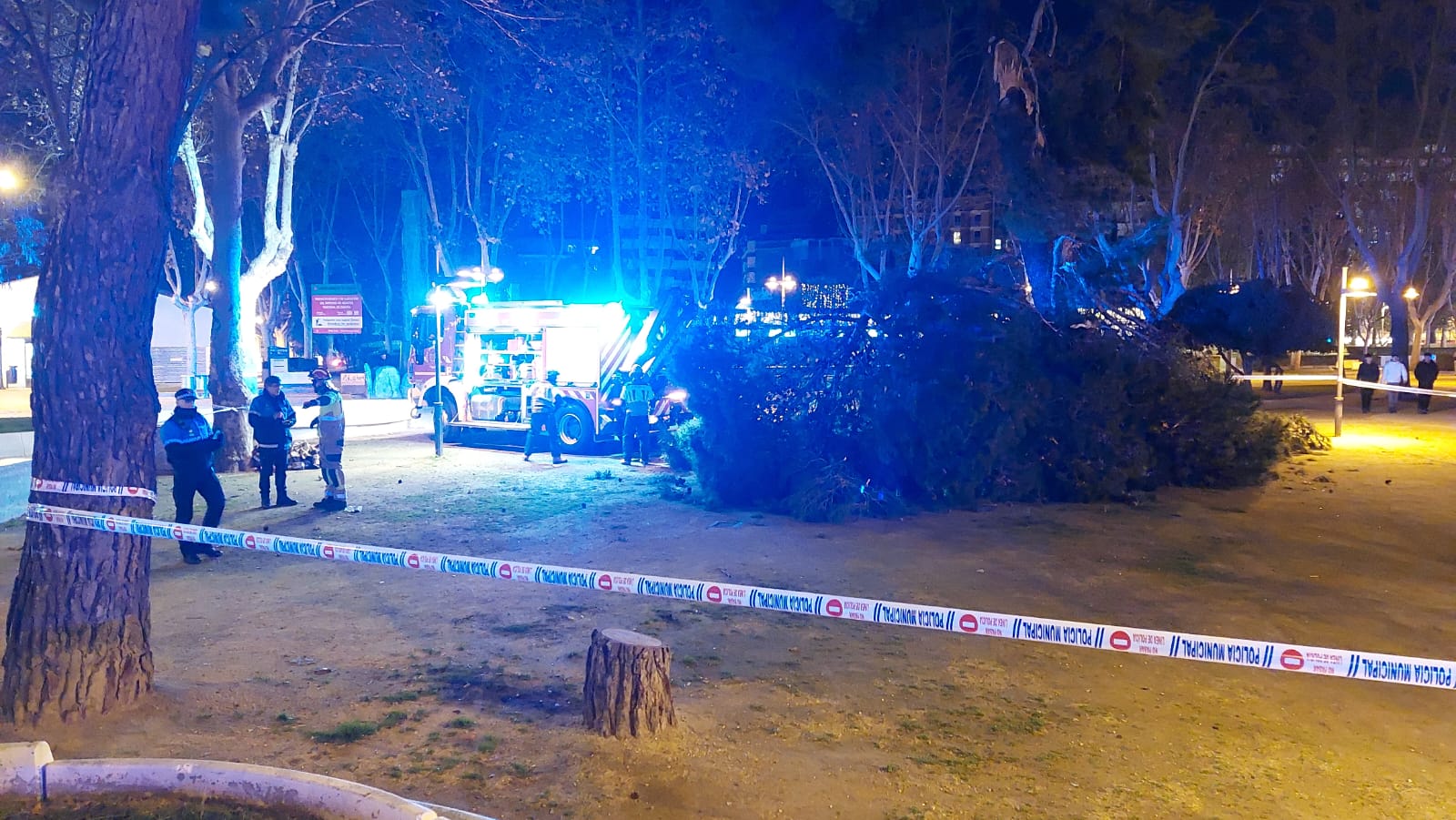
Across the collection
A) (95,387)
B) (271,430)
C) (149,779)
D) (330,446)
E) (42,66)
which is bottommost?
(149,779)

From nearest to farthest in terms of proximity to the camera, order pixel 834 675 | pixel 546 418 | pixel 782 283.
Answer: pixel 834 675 < pixel 546 418 < pixel 782 283

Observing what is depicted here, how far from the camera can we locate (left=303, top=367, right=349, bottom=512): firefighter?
1186 cm

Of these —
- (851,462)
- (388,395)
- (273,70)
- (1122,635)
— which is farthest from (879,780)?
(388,395)

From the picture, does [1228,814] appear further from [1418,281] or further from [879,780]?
[1418,281]

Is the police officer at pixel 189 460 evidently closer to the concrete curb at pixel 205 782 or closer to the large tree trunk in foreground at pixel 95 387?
the large tree trunk in foreground at pixel 95 387

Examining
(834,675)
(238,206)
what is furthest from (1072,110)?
(238,206)

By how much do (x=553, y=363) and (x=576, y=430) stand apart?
5.45ft

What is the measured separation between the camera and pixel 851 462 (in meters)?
12.3

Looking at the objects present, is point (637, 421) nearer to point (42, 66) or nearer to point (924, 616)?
point (42, 66)

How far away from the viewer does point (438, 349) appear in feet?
62.2

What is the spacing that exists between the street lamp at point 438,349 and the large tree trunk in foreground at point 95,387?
39.2 feet

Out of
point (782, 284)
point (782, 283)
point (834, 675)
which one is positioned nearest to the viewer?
point (834, 675)

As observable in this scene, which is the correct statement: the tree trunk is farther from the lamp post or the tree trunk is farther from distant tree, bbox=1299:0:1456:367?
distant tree, bbox=1299:0:1456:367

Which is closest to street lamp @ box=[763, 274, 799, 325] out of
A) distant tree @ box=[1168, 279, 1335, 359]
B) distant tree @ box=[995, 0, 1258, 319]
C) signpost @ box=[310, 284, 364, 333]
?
signpost @ box=[310, 284, 364, 333]
